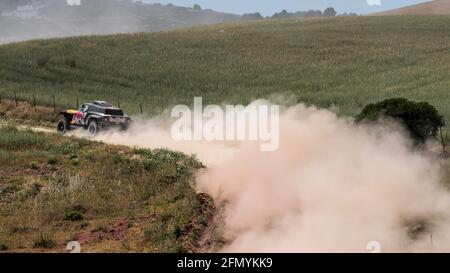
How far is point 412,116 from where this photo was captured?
29.6m

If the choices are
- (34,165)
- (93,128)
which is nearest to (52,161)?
(34,165)

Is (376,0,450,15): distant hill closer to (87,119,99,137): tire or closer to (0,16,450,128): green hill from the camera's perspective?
(0,16,450,128): green hill

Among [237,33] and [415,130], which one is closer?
[415,130]

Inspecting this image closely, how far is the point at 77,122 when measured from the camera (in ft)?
122

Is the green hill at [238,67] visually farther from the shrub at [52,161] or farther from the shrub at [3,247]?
the shrub at [3,247]

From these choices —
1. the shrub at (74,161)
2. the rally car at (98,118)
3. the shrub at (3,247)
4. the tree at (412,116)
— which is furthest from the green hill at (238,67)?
the shrub at (3,247)

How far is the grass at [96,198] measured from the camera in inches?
778

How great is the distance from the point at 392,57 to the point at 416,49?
620 centimetres

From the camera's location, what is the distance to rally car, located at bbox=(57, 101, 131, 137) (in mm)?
35594
